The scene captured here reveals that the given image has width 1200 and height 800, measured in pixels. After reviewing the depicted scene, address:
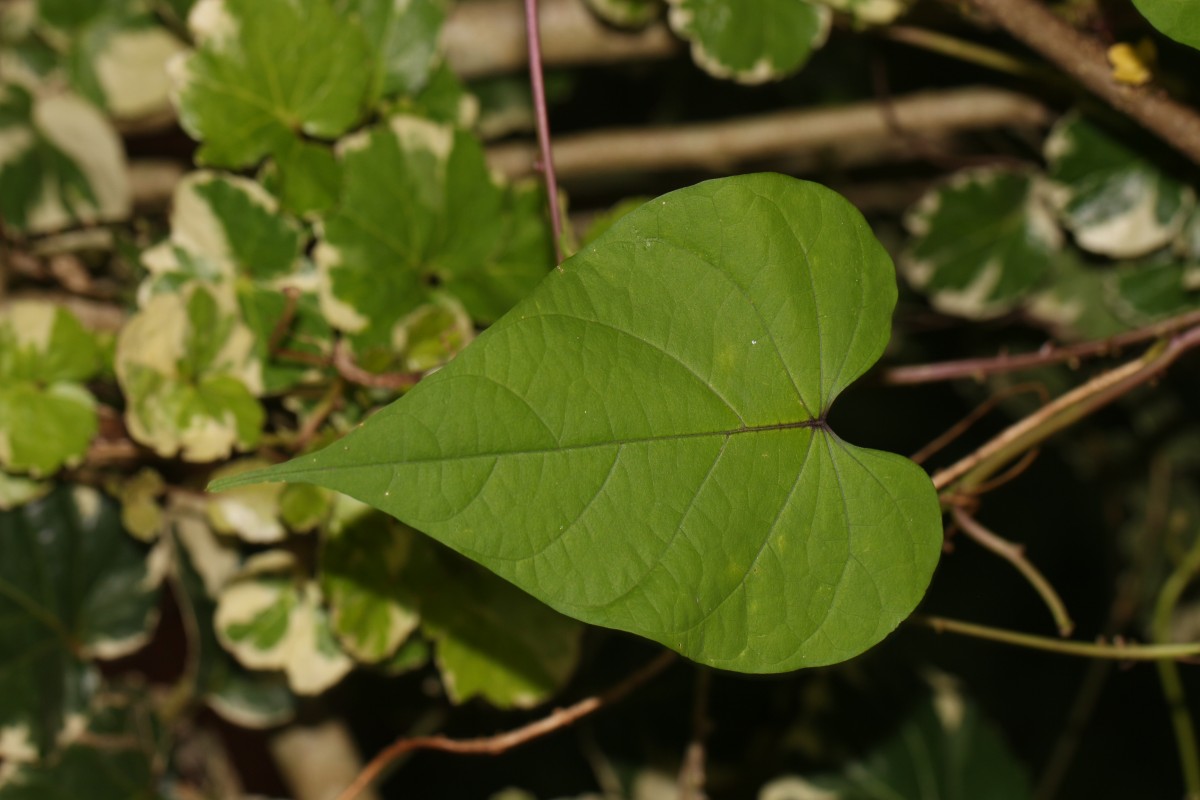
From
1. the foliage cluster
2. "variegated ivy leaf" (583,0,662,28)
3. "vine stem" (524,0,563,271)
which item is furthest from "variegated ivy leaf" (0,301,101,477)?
"variegated ivy leaf" (583,0,662,28)

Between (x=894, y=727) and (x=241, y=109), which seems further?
(x=894, y=727)

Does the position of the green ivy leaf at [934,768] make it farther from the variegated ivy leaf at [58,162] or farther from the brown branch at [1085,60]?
the variegated ivy leaf at [58,162]

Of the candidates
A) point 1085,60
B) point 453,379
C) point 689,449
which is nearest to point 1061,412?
point 1085,60

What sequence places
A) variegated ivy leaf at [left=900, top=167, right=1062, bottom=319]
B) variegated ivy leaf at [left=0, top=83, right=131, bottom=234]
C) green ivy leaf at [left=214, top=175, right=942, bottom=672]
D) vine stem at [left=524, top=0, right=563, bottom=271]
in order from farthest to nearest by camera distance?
variegated ivy leaf at [left=900, top=167, right=1062, bottom=319] < variegated ivy leaf at [left=0, top=83, right=131, bottom=234] < vine stem at [left=524, top=0, right=563, bottom=271] < green ivy leaf at [left=214, top=175, right=942, bottom=672]

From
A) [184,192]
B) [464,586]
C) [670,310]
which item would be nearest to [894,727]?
[464,586]

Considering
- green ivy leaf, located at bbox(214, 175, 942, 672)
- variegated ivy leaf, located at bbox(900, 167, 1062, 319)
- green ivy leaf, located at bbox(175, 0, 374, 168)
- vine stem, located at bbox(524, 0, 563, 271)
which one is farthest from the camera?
variegated ivy leaf, located at bbox(900, 167, 1062, 319)

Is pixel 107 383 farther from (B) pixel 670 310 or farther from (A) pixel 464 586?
(B) pixel 670 310

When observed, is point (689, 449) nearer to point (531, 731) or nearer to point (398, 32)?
point (531, 731)

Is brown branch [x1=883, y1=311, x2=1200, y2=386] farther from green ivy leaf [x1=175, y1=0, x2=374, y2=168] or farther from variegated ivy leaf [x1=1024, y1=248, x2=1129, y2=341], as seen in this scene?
green ivy leaf [x1=175, y1=0, x2=374, y2=168]
